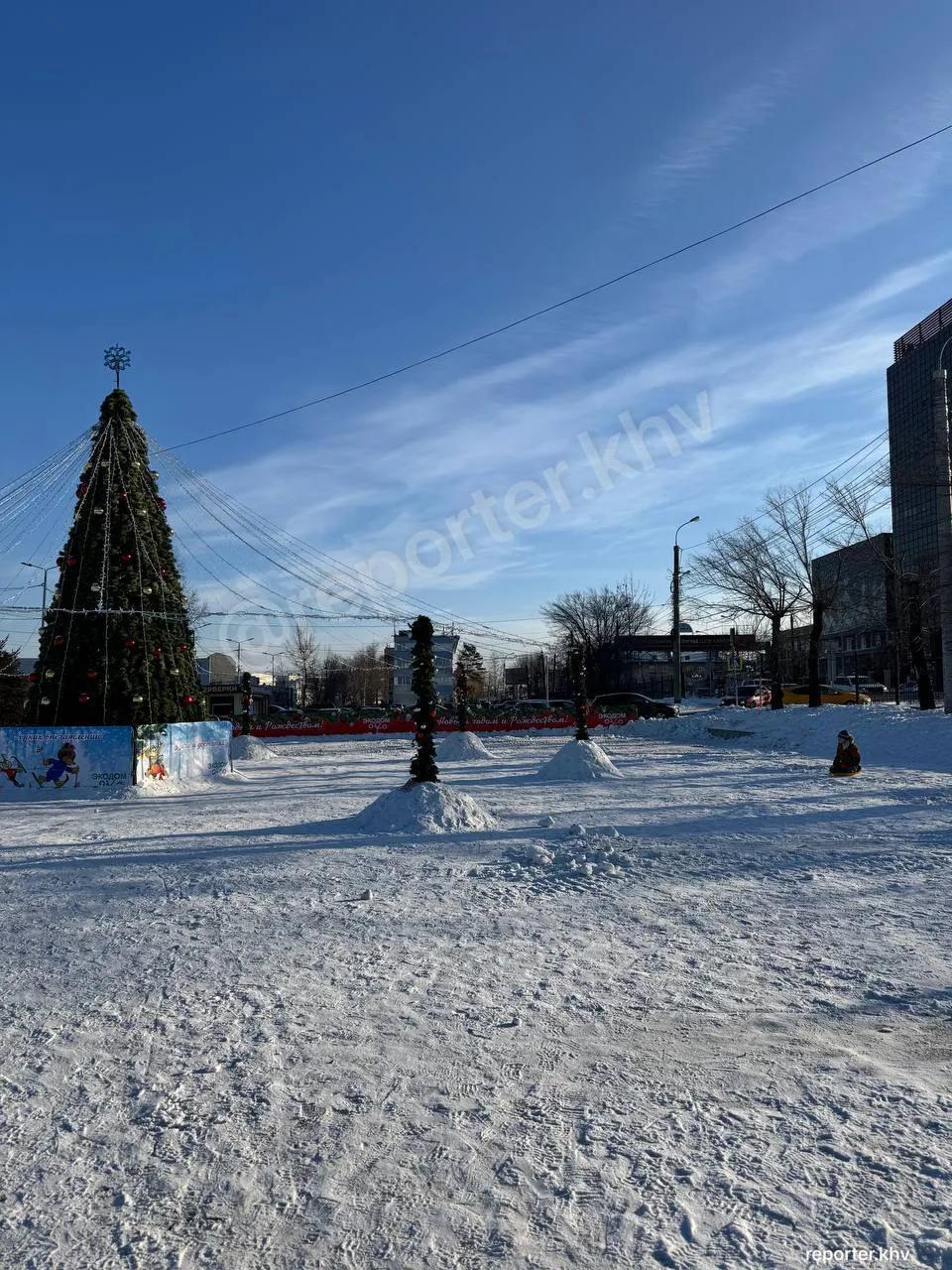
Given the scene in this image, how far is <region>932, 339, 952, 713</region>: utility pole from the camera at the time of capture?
75.5 ft

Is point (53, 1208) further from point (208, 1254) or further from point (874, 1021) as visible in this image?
point (874, 1021)

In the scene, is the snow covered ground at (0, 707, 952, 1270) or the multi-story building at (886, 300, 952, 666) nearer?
the snow covered ground at (0, 707, 952, 1270)

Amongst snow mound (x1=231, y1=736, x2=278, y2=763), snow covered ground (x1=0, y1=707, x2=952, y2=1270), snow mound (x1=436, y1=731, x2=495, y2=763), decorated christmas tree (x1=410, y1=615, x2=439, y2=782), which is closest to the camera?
snow covered ground (x1=0, y1=707, x2=952, y2=1270)

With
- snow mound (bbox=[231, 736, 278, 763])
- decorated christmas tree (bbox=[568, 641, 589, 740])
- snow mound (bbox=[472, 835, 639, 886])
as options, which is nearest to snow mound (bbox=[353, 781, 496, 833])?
snow mound (bbox=[472, 835, 639, 886])

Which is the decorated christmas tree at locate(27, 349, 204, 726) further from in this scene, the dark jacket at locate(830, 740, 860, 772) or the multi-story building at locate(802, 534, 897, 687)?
the multi-story building at locate(802, 534, 897, 687)

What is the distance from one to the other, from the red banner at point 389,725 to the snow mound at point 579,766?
18.4 m

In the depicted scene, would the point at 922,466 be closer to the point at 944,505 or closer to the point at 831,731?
the point at 944,505

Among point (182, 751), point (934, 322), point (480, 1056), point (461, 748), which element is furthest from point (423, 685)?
point (934, 322)

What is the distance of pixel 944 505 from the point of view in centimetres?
2372

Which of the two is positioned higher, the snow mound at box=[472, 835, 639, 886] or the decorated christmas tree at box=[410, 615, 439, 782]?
the decorated christmas tree at box=[410, 615, 439, 782]

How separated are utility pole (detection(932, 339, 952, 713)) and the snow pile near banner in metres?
1.91

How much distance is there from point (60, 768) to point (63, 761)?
0.15m

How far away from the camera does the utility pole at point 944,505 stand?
75.5ft

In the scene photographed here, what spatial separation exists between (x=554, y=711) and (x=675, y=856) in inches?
1259
